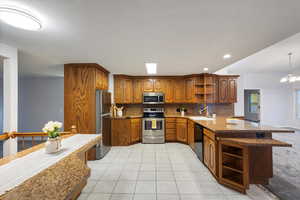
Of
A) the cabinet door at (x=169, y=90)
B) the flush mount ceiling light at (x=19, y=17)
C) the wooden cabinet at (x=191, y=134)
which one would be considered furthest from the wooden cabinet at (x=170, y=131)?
the flush mount ceiling light at (x=19, y=17)

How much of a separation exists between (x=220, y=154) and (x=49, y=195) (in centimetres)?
228

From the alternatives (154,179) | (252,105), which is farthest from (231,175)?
(252,105)

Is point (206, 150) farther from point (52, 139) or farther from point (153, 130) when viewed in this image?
point (52, 139)

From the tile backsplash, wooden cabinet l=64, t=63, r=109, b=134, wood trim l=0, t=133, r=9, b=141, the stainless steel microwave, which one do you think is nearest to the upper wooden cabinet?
the stainless steel microwave

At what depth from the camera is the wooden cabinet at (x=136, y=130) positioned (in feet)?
13.8

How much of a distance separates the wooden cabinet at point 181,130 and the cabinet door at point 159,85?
1211mm

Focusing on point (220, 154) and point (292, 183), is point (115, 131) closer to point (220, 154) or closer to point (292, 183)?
point (220, 154)

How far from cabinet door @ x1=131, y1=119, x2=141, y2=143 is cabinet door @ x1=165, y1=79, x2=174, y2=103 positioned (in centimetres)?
130

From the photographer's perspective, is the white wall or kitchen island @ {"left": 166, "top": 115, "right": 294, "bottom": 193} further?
the white wall

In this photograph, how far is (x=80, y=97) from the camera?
3.10 meters

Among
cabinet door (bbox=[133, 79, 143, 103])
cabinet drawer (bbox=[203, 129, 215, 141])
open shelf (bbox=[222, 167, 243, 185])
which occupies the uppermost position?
cabinet door (bbox=[133, 79, 143, 103])

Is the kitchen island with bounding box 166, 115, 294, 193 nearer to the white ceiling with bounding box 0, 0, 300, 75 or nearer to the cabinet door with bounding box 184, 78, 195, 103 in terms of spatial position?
the white ceiling with bounding box 0, 0, 300, 75

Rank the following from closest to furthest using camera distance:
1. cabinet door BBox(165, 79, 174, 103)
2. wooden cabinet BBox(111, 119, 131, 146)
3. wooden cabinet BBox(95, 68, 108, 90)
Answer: wooden cabinet BBox(95, 68, 108, 90), wooden cabinet BBox(111, 119, 131, 146), cabinet door BBox(165, 79, 174, 103)

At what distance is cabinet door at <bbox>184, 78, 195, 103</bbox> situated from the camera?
4457 mm
